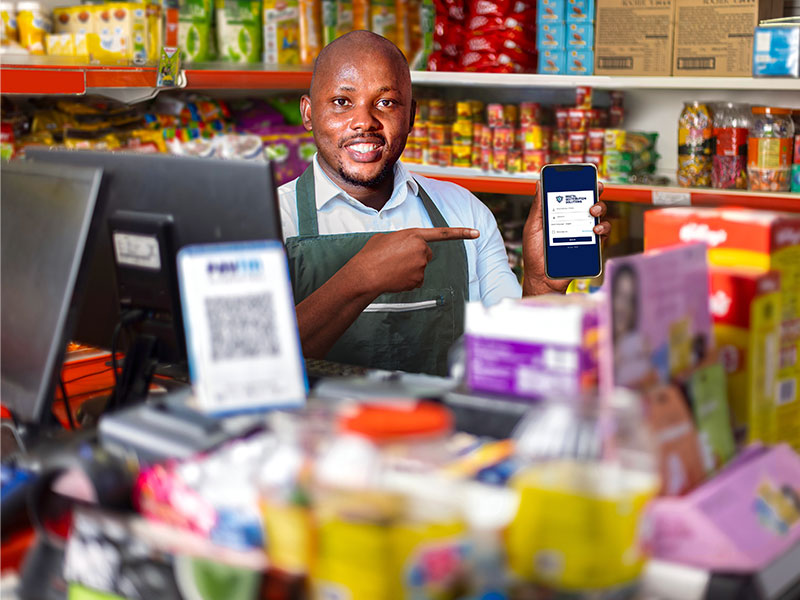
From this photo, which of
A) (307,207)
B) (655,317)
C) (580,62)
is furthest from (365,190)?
(655,317)

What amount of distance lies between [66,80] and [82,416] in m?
1.47

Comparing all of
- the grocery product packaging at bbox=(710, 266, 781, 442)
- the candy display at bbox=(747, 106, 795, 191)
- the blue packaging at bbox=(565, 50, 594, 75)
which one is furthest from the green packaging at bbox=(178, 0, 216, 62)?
the grocery product packaging at bbox=(710, 266, 781, 442)

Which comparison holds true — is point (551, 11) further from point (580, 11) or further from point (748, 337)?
point (748, 337)

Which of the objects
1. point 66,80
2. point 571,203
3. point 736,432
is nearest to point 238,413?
point 736,432

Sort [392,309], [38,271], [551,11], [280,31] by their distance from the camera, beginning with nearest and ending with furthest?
1. [38,271]
2. [392,309]
3. [551,11]
4. [280,31]

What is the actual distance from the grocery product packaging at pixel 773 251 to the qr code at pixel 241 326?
1.83ft

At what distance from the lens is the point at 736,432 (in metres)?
1.18

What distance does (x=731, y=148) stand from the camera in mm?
3234

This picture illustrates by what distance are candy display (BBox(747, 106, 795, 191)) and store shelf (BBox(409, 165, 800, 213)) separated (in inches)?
2.2

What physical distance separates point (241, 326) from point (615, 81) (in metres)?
2.63

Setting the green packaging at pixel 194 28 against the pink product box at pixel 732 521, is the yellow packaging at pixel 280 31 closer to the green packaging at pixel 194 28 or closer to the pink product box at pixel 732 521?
the green packaging at pixel 194 28

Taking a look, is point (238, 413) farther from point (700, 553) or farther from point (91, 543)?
point (700, 553)

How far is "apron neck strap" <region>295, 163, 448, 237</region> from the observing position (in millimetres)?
2410

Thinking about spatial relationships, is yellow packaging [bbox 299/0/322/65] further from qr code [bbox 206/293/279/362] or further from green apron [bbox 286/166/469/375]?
qr code [bbox 206/293/279/362]
